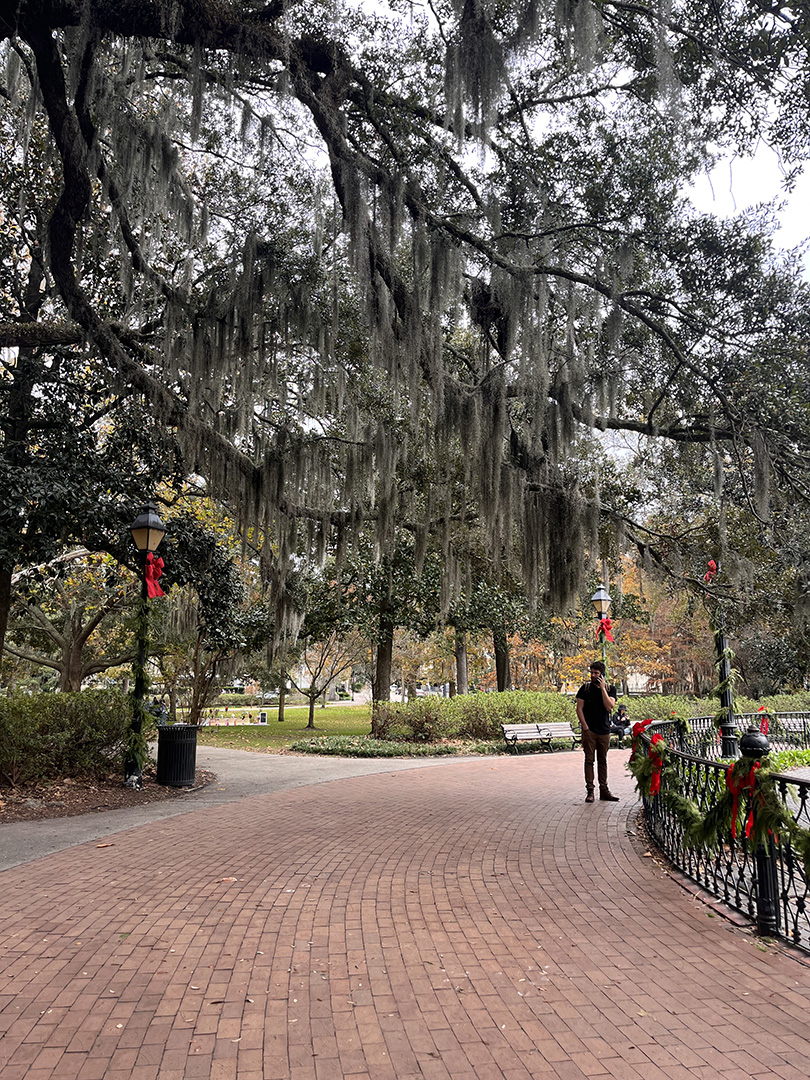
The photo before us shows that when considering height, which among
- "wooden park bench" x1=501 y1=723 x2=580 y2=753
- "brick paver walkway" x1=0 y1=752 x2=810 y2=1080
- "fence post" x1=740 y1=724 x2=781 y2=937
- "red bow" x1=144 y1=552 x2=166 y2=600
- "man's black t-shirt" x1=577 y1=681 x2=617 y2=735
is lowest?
"wooden park bench" x1=501 y1=723 x2=580 y2=753

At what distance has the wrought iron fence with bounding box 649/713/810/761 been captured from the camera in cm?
1095

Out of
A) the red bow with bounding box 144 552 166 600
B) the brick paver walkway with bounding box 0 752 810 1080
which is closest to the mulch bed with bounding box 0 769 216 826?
the brick paver walkway with bounding box 0 752 810 1080

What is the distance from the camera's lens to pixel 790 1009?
10.9 ft

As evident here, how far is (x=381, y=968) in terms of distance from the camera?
3799mm

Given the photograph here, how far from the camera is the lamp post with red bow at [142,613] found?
31.8 feet

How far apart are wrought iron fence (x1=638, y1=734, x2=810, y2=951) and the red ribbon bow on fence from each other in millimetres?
52

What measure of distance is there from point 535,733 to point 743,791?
42.3 ft

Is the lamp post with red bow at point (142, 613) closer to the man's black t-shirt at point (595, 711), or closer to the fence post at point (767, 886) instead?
the man's black t-shirt at point (595, 711)

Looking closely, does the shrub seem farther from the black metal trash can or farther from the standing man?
the standing man

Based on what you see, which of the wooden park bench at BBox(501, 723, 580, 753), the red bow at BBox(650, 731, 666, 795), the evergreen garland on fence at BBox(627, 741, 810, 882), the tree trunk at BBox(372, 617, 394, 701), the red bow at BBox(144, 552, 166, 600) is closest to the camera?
the evergreen garland on fence at BBox(627, 741, 810, 882)

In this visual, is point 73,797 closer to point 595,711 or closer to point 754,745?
point 595,711

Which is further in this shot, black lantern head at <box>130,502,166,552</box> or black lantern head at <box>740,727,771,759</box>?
black lantern head at <box>130,502,166,552</box>

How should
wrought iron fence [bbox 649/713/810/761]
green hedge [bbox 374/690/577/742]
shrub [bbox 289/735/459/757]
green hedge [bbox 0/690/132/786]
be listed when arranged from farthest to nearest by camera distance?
green hedge [bbox 374/690/577/742]
shrub [bbox 289/735/459/757]
wrought iron fence [bbox 649/713/810/761]
green hedge [bbox 0/690/132/786]

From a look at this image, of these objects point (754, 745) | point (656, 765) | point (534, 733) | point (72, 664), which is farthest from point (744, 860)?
point (72, 664)
